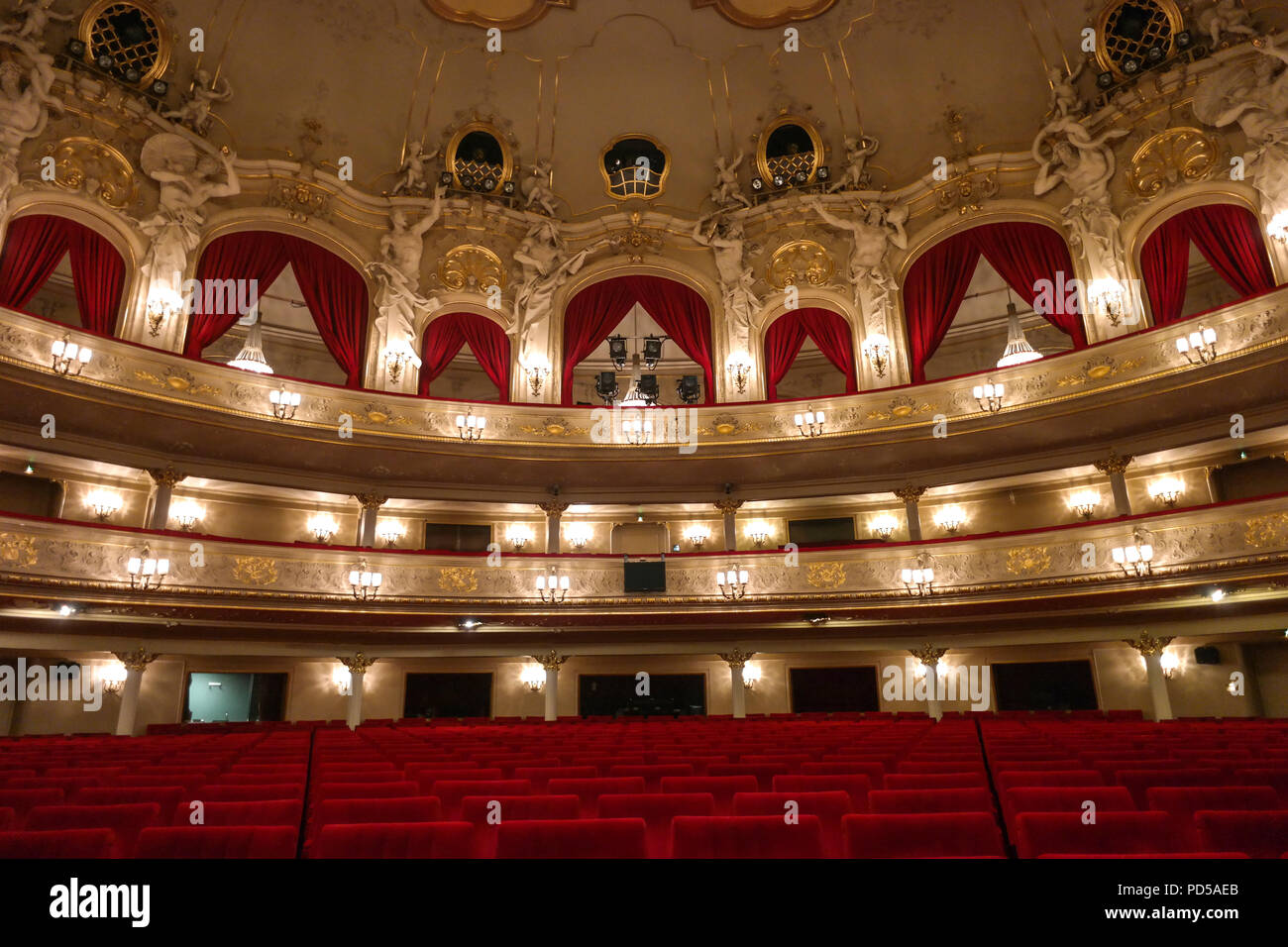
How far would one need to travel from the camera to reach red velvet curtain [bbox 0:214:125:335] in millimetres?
13836

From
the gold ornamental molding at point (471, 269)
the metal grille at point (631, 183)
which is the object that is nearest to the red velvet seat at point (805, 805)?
the gold ornamental molding at point (471, 269)

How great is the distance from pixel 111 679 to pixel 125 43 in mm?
13278

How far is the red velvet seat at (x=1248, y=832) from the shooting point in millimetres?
2982

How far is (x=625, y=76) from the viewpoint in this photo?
18641 mm

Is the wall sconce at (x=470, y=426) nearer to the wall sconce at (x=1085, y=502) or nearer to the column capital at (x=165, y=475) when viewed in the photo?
the column capital at (x=165, y=475)

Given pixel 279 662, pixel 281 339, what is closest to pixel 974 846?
pixel 279 662

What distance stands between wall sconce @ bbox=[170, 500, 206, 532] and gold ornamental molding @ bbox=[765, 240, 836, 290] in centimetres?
1475

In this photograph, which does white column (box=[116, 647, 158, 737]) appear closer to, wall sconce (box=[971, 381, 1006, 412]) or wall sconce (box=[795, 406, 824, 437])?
wall sconce (box=[795, 406, 824, 437])

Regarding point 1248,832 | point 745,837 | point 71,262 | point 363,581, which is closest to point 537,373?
point 363,581

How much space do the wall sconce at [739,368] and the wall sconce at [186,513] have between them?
42.1ft

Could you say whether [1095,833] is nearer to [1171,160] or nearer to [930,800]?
[930,800]

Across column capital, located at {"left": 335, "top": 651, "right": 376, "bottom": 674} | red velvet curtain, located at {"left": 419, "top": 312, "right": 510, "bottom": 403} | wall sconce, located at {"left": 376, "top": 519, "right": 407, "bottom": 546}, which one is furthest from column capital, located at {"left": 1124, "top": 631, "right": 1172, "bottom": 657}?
wall sconce, located at {"left": 376, "top": 519, "right": 407, "bottom": 546}

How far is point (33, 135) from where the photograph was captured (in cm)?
1423

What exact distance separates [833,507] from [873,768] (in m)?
14.0
